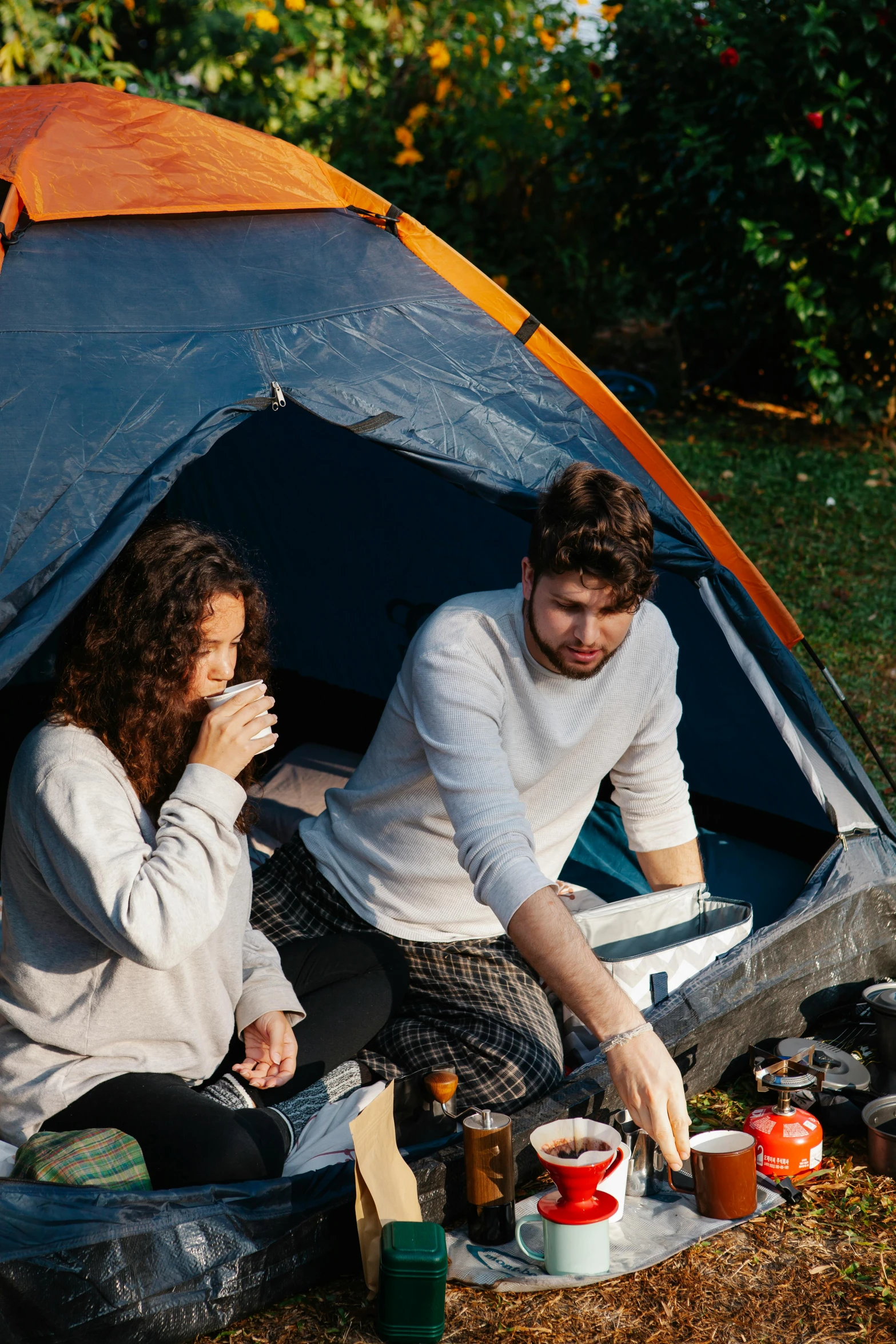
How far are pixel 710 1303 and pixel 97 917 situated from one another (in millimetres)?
1055

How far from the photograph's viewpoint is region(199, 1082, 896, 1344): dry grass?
1.80 meters

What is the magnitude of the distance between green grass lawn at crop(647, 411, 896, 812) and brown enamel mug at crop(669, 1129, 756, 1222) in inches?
65.2

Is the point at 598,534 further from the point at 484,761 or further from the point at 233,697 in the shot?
the point at 233,697

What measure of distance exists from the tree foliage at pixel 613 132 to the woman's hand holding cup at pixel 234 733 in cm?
454

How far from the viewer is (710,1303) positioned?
1.86 metres

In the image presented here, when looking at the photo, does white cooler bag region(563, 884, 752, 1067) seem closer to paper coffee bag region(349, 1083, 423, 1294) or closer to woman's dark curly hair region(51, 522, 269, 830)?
paper coffee bag region(349, 1083, 423, 1294)

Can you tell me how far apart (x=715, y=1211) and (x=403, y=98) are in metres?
6.92

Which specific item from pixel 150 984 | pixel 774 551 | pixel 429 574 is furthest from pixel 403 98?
pixel 150 984

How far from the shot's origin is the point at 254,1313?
183 cm

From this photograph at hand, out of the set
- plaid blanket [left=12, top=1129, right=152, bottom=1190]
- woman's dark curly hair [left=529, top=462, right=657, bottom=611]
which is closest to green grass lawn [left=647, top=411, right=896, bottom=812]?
woman's dark curly hair [left=529, top=462, right=657, bottom=611]

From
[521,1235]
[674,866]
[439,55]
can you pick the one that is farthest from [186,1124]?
[439,55]

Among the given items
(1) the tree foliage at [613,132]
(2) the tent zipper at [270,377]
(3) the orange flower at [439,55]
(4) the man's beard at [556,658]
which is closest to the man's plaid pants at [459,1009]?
(4) the man's beard at [556,658]

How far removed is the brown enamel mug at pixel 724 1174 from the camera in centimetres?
196

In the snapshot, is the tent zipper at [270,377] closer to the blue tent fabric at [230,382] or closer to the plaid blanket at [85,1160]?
the blue tent fabric at [230,382]
